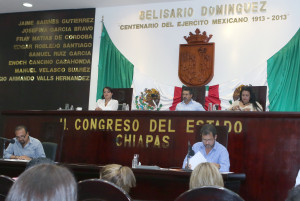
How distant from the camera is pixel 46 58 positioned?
30.8 ft

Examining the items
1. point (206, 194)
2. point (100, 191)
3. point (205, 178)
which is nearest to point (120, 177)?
point (205, 178)

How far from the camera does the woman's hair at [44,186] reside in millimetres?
1086

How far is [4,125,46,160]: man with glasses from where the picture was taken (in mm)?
5411

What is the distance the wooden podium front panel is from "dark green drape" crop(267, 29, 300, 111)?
8.52 feet

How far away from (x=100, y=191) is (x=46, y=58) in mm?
7795

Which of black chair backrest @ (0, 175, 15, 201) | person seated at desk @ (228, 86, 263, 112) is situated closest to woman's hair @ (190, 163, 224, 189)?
black chair backrest @ (0, 175, 15, 201)

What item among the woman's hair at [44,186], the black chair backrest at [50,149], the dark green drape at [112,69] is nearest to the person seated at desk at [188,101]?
the black chair backrest at [50,149]

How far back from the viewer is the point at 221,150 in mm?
4500

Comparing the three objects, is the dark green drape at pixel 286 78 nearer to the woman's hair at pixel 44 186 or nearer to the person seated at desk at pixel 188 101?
the person seated at desk at pixel 188 101

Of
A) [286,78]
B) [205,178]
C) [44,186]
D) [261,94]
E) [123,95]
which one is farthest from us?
[286,78]

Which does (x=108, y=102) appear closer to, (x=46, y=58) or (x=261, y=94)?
(x=261, y=94)

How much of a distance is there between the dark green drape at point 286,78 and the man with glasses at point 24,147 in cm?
390

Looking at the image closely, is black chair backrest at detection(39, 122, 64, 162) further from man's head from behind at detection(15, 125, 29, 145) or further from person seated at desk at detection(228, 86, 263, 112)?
person seated at desk at detection(228, 86, 263, 112)

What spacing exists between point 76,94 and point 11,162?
176 inches
